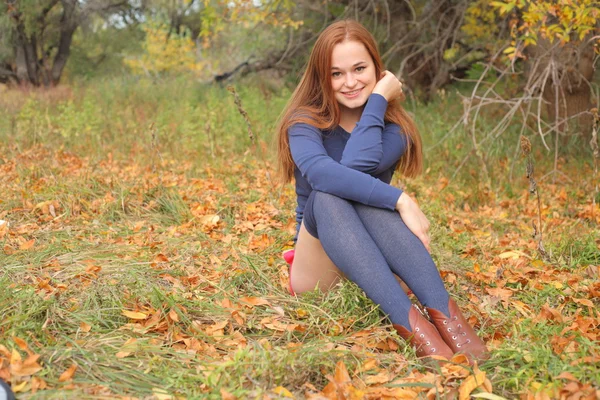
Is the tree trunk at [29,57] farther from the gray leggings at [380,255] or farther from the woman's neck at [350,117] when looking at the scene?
the gray leggings at [380,255]

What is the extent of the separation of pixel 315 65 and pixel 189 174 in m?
2.65

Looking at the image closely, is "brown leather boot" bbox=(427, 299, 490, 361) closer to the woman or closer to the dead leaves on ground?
the woman

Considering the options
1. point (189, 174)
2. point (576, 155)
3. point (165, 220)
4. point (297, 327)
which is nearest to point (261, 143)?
point (189, 174)

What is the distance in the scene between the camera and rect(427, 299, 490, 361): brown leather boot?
6.91ft

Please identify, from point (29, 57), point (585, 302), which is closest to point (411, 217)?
point (585, 302)

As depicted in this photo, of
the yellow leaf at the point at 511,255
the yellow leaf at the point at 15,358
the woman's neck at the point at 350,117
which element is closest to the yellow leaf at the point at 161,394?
the yellow leaf at the point at 15,358

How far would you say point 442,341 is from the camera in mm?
2123

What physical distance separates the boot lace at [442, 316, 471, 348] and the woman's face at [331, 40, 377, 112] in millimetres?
1018

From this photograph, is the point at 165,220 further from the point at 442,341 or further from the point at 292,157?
the point at 442,341

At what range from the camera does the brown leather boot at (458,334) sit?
211cm

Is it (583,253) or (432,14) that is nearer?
(583,253)

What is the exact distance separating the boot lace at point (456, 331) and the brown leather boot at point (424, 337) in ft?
0.13

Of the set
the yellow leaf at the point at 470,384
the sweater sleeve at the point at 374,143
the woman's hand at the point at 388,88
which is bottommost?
the yellow leaf at the point at 470,384

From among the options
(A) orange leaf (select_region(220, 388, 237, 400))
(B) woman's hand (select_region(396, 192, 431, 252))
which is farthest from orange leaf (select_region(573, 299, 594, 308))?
(A) orange leaf (select_region(220, 388, 237, 400))
